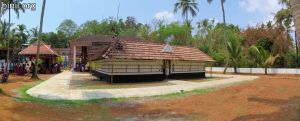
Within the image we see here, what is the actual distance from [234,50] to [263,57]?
4393mm

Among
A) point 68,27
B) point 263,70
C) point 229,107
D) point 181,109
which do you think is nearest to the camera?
point 229,107

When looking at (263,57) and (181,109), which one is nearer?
(181,109)

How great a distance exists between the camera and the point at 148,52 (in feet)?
97.2

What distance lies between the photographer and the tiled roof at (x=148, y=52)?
27203 mm

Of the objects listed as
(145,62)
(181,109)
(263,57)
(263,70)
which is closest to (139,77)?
(145,62)

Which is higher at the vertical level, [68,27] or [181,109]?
[68,27]

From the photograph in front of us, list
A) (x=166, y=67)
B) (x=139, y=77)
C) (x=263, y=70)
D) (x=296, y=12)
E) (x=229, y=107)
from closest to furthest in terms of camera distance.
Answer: (x=296, y=12)
(x=229, y=107)
(x=139, y=77)
(x=166, y=67)
(x=263, y=70)

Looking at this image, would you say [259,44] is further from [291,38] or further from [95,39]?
[95,39]

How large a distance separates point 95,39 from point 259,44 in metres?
21.3

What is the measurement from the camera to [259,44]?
46344 millimetres

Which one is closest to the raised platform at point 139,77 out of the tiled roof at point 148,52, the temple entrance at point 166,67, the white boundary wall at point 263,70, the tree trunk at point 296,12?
the temple entrance at point 166,67

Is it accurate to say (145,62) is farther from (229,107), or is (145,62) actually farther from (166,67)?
(229,107)

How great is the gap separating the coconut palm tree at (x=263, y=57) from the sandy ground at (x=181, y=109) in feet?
82.5

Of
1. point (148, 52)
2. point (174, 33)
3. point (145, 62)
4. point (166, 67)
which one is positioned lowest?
point (166, 67)
